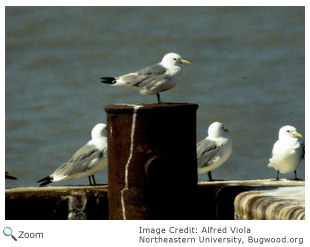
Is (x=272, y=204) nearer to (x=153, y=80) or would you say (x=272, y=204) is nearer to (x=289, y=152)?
(x=153, y=80)

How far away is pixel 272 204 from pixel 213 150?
9.32 ft

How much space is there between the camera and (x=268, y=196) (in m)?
8.90

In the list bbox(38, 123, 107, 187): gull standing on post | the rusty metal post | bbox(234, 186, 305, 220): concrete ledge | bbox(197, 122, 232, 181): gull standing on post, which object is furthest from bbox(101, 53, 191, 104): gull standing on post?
bbox(197, 122, 232, 181): gull standing on post

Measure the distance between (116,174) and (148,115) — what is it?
1.61 feet

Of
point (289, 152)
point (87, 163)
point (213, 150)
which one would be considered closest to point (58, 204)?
point (87, 163)

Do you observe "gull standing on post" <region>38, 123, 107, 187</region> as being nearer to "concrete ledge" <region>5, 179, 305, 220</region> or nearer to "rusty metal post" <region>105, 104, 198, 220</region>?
"concrete ledge" <region>5, 179, 305, 220</region>

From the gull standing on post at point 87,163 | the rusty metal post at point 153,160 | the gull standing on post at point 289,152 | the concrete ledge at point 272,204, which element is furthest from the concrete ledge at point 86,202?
the gull standing on post at point 289,152

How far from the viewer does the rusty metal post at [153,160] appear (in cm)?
884

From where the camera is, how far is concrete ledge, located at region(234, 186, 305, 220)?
8.32m

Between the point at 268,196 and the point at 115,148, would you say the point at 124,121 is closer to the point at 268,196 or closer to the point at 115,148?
the point at 115,148

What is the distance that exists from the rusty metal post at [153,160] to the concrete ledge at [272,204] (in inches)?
14.3
